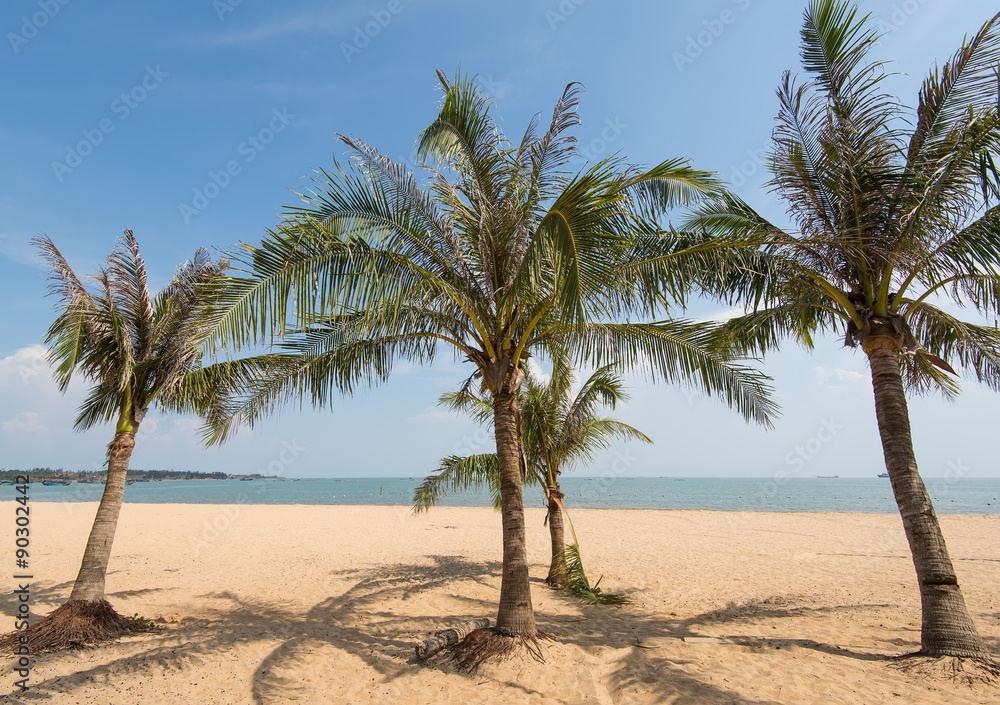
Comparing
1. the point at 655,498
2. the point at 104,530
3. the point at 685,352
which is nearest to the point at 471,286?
the point at 685,352

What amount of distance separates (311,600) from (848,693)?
24.5ft

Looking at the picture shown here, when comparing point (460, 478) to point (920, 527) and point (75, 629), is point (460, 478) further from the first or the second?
point (920, 527)

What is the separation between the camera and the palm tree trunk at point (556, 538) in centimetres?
952

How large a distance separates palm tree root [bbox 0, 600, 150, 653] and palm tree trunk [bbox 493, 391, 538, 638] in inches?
192

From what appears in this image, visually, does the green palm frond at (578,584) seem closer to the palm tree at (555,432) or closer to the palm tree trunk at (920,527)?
the palm tree at (555,432)

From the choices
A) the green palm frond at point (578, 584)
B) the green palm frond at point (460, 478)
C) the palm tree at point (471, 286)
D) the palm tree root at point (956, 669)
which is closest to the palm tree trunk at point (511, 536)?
the palm tree at point (471, 286)

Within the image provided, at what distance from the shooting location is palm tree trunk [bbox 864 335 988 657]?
16.6 ft

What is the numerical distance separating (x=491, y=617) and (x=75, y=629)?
17.1 ft

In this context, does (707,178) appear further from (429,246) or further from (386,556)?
(386,556)

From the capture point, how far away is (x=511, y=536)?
5812 millimetres

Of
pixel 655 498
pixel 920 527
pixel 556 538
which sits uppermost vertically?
pixel 920 527

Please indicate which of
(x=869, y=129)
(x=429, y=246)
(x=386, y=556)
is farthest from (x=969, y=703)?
(x=386, y=556)

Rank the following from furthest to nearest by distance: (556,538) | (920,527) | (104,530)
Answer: (556,538) → (104,530) → (920,527)

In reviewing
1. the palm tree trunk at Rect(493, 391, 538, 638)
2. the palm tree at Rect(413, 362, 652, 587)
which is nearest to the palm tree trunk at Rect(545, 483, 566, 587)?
the palm tree at Rect(413, 362, 652, 587)
